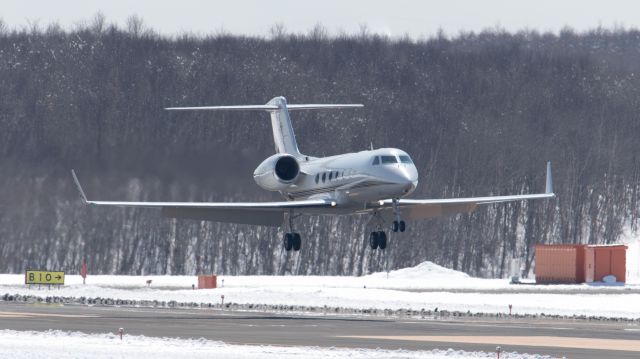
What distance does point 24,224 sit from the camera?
254 feet

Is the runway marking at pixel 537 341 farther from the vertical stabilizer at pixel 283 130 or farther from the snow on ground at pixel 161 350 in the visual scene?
the vertical stabilizer at pixel 283 130

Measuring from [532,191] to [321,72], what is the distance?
1810cm

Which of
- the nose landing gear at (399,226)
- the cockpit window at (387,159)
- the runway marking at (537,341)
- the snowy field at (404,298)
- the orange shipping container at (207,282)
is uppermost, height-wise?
the cockpit window at (387,159)

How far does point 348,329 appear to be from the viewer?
35.1 m

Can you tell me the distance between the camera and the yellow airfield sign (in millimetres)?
55812

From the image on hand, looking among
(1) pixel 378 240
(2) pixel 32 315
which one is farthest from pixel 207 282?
(2) pixel 32 315

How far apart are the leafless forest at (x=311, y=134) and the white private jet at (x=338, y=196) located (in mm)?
16463

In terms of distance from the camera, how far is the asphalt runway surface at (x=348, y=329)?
30125 millimetres

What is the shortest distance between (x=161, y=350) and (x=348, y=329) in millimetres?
8944

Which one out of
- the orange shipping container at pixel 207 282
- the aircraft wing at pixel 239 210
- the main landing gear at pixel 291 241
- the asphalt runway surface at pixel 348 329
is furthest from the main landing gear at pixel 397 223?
the orange shipping container at pixel 207 282

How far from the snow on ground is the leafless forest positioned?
38.6m

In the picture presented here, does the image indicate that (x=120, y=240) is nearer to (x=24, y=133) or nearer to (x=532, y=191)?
(x=24, y=133)

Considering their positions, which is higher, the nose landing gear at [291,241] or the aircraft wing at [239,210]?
the aircraft wing at [239,210]

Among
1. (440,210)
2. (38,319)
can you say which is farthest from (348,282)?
(38,319)
